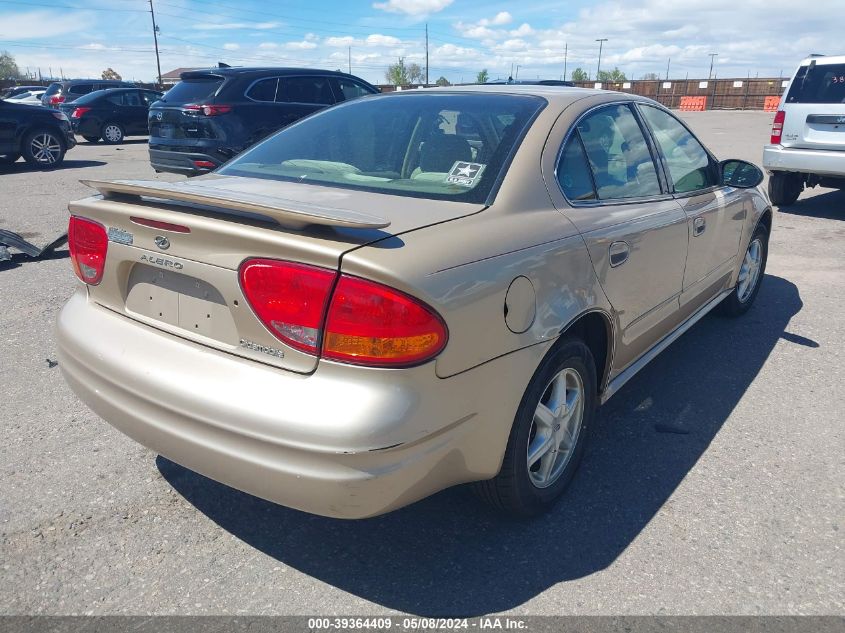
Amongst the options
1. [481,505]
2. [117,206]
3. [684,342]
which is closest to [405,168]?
[117,206]

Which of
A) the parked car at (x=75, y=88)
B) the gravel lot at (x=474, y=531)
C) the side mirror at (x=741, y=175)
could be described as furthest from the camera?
the parked car at (x=75, y=88)

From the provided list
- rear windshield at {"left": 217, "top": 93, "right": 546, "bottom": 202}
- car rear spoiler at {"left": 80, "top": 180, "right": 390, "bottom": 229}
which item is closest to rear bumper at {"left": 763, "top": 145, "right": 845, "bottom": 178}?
rear windshield at {"left": 217, "top": 93, "right": 546, "bottom": 202}

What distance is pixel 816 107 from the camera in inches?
332

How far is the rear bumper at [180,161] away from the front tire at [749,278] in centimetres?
668

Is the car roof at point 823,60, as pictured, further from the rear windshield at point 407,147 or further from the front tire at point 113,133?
the front tire at point 113,133

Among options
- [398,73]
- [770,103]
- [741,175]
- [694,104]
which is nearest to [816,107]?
[741,175]

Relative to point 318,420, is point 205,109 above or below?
above

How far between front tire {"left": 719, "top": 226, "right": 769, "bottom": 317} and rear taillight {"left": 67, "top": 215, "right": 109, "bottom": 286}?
4.08 metres

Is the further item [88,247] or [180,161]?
[180,161]

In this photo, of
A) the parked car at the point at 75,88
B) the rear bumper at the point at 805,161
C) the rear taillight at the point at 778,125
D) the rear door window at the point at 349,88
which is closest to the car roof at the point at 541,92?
the rear bumper at the point at 805,161

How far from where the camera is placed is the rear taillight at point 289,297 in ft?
6.30

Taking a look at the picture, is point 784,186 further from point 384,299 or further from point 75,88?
point 75,88

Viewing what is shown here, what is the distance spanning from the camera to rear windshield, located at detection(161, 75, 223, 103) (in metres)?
9.44

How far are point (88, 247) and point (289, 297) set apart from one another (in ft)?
3.44
